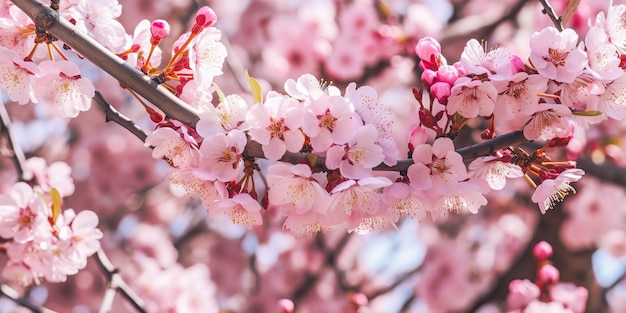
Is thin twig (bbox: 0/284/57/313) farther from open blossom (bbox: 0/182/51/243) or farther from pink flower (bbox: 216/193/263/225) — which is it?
pink flower (bbox: 216/193/263/225)

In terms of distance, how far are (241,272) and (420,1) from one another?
2.11 meters

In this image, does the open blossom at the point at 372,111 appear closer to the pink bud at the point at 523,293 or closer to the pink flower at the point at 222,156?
the pink flower at the point at 222,156

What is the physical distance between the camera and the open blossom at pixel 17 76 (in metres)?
1.03

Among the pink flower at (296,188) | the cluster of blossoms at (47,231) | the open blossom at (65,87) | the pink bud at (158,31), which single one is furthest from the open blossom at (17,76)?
the pink flower at (296,188)

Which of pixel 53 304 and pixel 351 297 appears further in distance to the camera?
pixel 53 304

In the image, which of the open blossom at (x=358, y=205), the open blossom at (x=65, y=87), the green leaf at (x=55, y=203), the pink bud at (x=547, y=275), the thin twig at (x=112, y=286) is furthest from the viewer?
the pink bud at (x=547, y=275)

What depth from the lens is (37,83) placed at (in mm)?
1086

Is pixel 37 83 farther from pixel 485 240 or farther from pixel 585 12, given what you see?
pixel 485 240

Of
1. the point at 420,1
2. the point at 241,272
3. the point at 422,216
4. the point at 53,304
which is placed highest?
the point at 422,216

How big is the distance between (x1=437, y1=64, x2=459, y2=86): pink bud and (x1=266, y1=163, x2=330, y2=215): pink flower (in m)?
0.26

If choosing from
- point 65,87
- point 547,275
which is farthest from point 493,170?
point 547,275

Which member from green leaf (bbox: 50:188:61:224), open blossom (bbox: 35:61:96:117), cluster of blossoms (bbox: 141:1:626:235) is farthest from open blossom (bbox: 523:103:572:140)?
green leaf (bbox: 50:188:61:224)

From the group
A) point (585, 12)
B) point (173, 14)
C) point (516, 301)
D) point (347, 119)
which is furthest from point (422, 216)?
point (173, 14)

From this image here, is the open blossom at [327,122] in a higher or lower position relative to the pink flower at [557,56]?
lower
